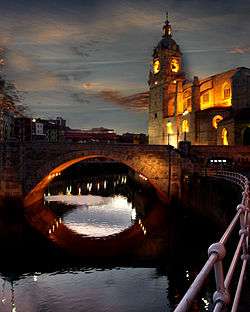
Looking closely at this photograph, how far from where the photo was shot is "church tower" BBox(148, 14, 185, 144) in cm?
7269

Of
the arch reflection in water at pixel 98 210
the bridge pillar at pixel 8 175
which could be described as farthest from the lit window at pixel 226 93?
the bridge pillar at pixel 8 175

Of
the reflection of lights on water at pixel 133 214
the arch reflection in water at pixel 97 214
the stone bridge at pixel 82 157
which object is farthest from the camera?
the stone bridge at pixel 82 157

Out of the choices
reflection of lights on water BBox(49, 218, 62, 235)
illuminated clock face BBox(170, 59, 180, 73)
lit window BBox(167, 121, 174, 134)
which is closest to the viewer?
reflection of lights on water BBox(49, 218, 62, 235)

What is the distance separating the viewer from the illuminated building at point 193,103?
51.3m

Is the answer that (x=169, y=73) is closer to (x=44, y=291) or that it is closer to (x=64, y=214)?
(x=64, y=214)

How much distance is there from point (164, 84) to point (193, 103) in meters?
13.1

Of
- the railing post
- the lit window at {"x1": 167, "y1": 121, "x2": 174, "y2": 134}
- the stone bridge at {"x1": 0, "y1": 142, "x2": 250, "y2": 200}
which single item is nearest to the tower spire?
the lit window at {"x1": 167, "y1": 121, "x2": 174, "y2": 134}

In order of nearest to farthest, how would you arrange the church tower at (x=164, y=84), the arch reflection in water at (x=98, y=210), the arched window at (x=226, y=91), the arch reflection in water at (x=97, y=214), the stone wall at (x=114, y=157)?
the arch reflection in water at (x=97, y=214) → the arch reflection in water at (x=98, y=210) → the stone wall at (x=114, y=157) → the arched window at (x=226, y=91) → the church tower at (x=164, y=84)

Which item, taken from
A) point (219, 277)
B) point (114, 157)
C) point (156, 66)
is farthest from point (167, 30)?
point (219, 277)

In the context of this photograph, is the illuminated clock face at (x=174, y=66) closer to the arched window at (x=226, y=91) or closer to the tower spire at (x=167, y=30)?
the tower spire at (x=167, y=30)

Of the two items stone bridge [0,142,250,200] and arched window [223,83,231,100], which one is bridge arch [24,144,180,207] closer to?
stone bridge [0,142,250,200]

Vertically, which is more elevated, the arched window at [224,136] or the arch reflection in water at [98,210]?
the arched window at [224,136]

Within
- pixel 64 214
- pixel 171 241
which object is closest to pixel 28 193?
pixel 64 214

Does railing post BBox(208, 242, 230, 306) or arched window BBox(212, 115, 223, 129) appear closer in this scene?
railing post BBox(208, 242, 230, 306)
